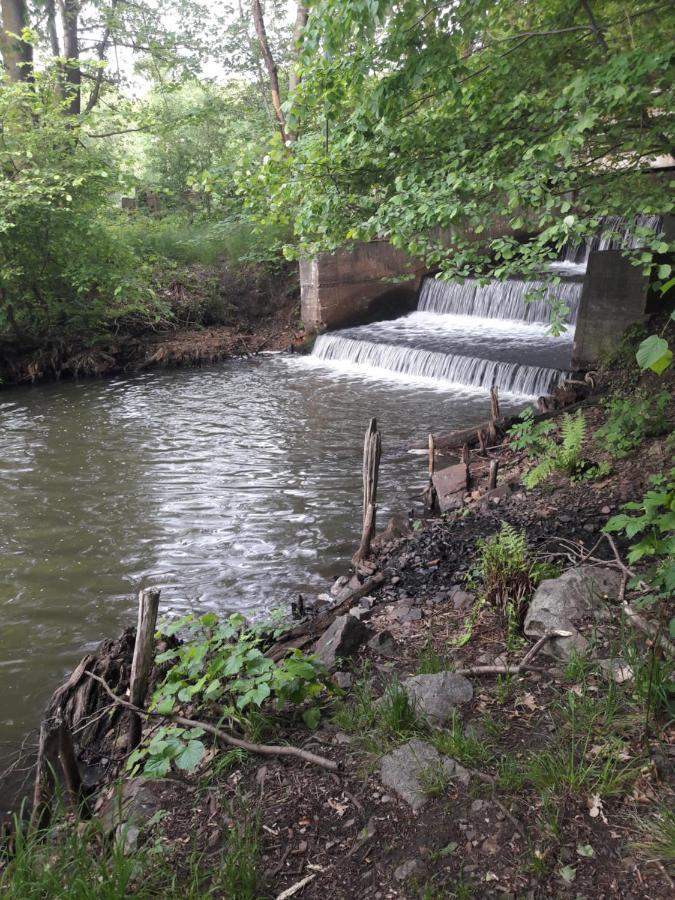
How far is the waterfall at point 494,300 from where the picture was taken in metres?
14.1

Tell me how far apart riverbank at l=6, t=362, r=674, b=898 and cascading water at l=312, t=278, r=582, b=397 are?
829 centimetres

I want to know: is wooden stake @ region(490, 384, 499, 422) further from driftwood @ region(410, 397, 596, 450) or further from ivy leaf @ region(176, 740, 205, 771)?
ivy leaf @ region(176, 740, 205, 771)

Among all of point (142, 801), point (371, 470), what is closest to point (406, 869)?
point (142, 801)

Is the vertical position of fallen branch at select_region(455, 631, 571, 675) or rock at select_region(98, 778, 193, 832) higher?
fallen branch at select_region(455, 631, 571, 675)

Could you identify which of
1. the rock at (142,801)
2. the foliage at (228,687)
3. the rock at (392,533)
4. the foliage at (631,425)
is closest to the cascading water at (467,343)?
the foliage at (631,425)

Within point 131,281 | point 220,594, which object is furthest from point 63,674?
point 131,281

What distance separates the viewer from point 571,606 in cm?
380

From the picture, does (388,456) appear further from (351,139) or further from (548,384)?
(351,139)

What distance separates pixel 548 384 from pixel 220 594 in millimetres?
7704

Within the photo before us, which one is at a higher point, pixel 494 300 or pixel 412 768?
pixel 494 300

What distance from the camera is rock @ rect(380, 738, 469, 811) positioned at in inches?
107

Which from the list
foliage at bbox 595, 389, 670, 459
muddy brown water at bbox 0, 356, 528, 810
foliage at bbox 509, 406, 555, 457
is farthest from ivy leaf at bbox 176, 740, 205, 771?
foliage at bbox 509, 406, 555, 457

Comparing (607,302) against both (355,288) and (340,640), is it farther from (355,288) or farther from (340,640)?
(355,288)

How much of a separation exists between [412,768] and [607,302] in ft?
29.2
